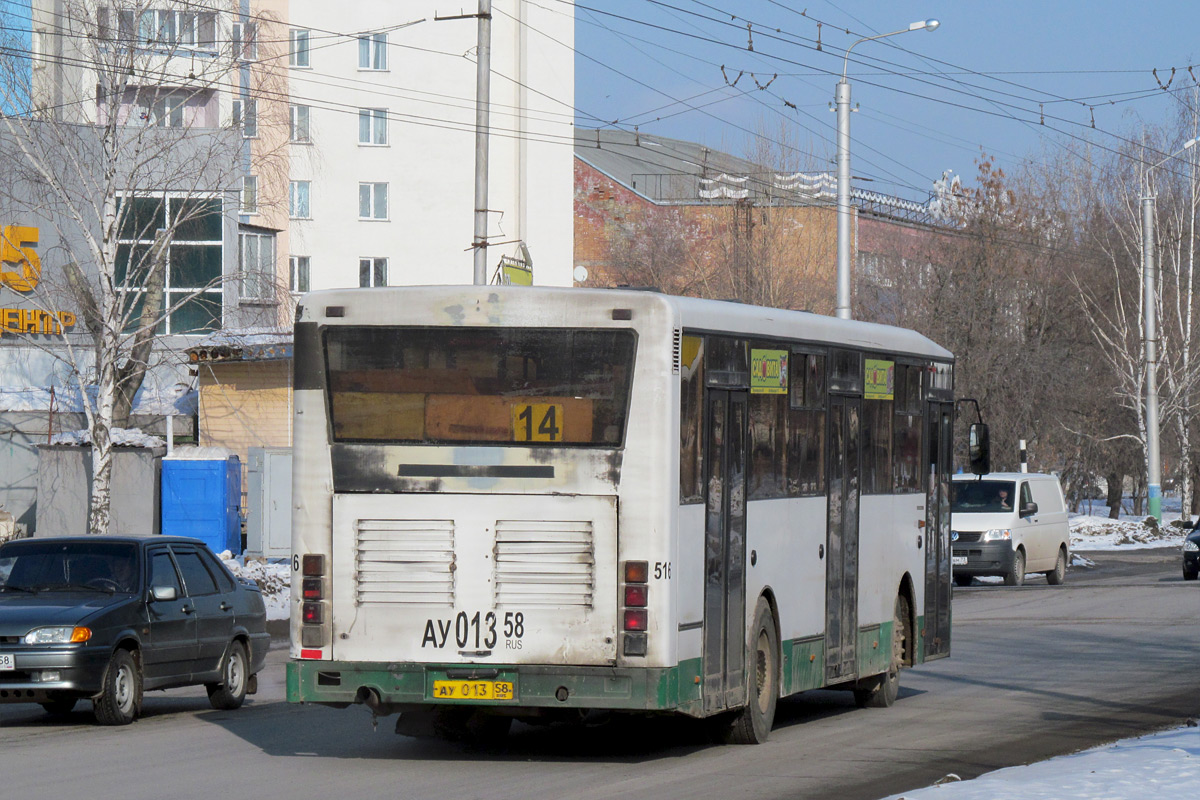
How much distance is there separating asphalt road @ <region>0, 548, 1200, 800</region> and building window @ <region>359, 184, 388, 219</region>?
1928 inches

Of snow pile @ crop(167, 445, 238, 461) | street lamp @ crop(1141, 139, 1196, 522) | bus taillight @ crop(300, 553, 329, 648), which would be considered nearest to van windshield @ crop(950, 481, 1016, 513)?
snow pile @ crop(167, 445, 238, 461)

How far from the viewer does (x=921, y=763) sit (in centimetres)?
1087

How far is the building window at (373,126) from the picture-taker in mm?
65562

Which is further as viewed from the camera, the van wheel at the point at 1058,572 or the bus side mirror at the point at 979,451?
the van wheel at the point at 1058,572

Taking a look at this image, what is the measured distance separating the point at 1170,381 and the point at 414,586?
4657 centimetres

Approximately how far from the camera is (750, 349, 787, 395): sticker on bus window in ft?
37.7

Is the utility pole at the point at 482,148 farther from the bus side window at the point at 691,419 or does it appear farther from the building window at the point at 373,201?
the building window at the point at 373,201

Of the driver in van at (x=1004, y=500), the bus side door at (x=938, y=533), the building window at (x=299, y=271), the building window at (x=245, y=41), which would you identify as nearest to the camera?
the bus side door at (x=938, y=533)

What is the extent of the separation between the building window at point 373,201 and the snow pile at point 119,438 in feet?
104

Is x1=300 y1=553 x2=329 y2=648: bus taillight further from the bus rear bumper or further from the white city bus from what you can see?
the bus rear bumper

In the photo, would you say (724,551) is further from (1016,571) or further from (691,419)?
(1016,571)

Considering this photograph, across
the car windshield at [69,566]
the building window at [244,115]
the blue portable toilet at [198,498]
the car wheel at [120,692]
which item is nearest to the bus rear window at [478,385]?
the car wheel at [120,692]

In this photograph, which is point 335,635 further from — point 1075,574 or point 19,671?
point 1075,574

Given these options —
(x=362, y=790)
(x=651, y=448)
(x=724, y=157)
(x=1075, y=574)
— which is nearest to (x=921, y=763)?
(x=651, y=448)
